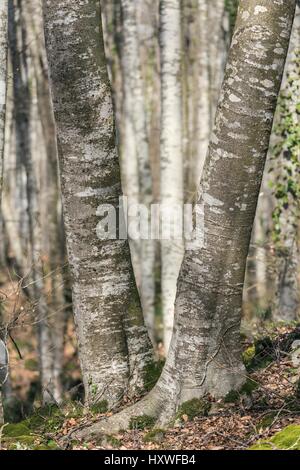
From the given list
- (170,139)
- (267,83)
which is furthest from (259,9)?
(170,139)

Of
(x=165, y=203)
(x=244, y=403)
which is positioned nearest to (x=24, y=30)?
(x=165, y=203)

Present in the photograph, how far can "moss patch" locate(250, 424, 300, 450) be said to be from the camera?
480 cm

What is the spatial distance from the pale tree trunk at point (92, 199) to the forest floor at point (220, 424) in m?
0.50

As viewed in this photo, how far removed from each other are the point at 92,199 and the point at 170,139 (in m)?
4.71

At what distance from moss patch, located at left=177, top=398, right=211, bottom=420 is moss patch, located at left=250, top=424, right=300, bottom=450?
0.82 metres

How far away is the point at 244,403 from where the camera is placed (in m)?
5.89

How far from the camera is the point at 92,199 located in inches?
244

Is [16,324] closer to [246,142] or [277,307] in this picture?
[246,142]

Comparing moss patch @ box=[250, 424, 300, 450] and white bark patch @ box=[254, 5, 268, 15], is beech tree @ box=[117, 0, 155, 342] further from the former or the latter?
moss patch @ box=[250, 424, 300, 450]

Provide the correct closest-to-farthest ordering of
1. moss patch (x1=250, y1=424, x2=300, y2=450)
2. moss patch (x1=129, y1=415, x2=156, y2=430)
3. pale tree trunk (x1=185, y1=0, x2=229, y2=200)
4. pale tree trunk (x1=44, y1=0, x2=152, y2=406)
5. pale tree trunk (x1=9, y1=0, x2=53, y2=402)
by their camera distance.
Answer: moss patch (x1=250, y1=424, x2=300, y2=450), moss patch (x1=129, y1=415, x2=156, y2=430), pale tree trunk (x1=44, y1=0, x2=152, y2=406), pale tree trunk (x1=9, y1=0, x2=53, y2=402), pale tree trunk (x1=185, y1=0, x2=229, y2=200)

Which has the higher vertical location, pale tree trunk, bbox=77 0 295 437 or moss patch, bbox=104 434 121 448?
pale tree trunk, bbox=77 0 295 437

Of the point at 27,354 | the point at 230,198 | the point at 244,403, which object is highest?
the point at 230,198

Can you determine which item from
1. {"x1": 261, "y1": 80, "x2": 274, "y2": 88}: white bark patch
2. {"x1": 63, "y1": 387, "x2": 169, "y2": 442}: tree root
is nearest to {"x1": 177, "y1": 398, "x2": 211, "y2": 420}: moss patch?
{"x1": 63, "y1": 387, "x2": 169, "y2": 442}: tree root

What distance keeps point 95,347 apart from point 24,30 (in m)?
9.17
